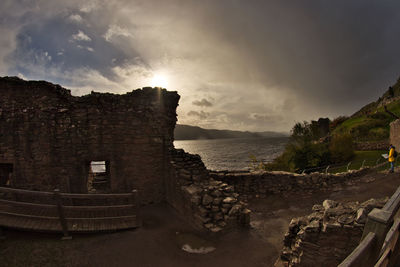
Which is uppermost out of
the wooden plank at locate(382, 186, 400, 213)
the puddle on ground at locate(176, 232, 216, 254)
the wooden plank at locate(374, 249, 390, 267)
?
the wooden plank at locate(382, 186, 400, 213)

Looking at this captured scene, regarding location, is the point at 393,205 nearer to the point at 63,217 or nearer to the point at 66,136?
the point at 63,217

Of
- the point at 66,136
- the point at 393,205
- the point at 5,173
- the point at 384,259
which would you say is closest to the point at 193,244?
the point at 384,259

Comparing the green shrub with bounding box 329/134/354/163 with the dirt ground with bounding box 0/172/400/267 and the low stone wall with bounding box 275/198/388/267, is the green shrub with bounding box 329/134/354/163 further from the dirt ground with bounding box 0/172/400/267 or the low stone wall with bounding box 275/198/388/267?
the low stone wall with bounding box 275/198/388/267

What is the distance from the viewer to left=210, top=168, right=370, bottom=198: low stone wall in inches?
416

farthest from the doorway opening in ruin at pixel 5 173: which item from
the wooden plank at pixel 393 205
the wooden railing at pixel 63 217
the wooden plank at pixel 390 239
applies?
the wooden plank at pixel 393 205

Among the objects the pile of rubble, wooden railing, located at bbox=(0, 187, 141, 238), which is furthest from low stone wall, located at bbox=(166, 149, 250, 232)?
wooden railing, located at bbox=(0, 187, 141, 238)

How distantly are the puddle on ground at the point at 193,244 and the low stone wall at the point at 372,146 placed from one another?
135 ft

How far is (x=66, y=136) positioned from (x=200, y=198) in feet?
22.8

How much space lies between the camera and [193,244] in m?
5.83

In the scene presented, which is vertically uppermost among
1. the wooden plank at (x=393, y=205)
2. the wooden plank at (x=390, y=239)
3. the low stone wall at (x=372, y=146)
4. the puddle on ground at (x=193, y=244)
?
the wooden plank at (x=393, y=205)

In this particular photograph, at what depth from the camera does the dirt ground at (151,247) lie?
4879mm

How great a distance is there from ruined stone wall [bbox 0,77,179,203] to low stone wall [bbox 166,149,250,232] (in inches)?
45.1

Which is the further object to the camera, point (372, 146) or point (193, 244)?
point (372, 146)

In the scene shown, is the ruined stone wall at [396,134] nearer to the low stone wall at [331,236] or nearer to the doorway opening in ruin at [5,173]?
the low stone wall at [331,236]
